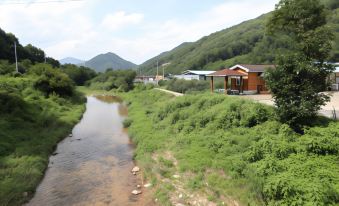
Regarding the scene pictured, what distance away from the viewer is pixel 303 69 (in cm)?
1278

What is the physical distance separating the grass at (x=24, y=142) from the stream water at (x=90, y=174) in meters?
0.54

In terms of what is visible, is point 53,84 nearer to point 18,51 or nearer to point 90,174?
point 90,174

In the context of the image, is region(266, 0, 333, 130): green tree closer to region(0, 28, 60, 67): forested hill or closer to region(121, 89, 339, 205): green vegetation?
region(121, 89, 339, 205): green vegetation

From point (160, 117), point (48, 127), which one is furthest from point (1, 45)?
point (160, 117)

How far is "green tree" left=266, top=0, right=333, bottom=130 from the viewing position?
12805mm

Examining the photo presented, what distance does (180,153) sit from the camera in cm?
1372

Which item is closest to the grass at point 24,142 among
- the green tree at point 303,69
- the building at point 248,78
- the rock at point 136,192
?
the rock at point 136,192

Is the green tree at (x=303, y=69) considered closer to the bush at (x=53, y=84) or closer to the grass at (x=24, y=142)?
the grass at (x=24, y=142)

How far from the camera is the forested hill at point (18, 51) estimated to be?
2371 inches

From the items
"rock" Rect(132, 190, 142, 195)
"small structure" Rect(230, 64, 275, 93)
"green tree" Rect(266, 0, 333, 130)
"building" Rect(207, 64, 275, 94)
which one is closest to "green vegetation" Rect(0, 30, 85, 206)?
"rock" Rect(132, 190, 142, 195)

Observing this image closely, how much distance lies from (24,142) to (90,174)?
521 centimetres

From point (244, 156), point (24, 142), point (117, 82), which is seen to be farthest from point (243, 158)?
point (117, 82)

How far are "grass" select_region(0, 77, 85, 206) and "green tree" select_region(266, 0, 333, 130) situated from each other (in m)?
12.4

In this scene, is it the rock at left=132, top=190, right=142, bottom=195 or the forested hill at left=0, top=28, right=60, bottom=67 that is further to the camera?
the forested hill at left=0, top=28, right=60, bottom=67
